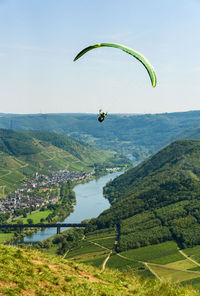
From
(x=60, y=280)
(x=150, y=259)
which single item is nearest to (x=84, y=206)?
(x=150, y=259)

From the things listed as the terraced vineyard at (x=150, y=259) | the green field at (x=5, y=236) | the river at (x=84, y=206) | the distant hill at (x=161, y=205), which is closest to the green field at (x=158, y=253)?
the terraced vineyard at (x=150, y=259)

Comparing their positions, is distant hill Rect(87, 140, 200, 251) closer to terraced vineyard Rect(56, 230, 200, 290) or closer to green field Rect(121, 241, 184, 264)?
green field Rect(121, 241, 184, 264)

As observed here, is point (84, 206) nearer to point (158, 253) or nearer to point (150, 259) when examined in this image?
point (158, 253)

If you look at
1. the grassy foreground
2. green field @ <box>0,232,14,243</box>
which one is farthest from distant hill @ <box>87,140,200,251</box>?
the grassy foreground

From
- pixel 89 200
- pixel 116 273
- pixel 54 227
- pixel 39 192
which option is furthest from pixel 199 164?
pixel 116 273

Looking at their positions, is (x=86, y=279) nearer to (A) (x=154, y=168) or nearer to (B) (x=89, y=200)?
(B) (x=89, y=200)

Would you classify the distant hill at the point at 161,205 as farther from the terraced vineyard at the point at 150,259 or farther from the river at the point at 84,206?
the river at the point at 84,206
